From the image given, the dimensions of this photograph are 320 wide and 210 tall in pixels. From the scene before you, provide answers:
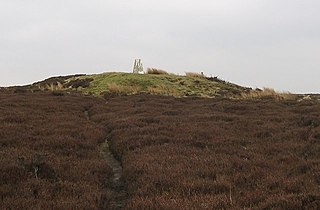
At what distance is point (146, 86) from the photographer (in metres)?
A: 34.2

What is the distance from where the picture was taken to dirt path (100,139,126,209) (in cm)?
811

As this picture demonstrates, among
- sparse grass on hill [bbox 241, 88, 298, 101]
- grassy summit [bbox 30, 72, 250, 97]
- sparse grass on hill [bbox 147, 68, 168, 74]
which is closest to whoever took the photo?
sparse grass on hill [bbox 241, 88, 298, 101]

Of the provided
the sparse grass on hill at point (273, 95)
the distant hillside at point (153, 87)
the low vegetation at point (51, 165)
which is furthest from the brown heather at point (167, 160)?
the distant hillside at point (153, 87)

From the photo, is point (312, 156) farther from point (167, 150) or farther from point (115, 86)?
point (115, 86)

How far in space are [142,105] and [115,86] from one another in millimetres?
9480

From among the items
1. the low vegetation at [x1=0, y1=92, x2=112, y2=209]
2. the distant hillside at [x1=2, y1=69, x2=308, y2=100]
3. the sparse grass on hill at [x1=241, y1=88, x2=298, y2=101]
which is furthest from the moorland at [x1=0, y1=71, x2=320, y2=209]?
the distant hillside at [x1=2, y1=69, x2=308, y2=100]

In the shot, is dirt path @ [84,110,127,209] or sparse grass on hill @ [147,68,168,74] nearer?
dirt path @ [84,110,127,209]

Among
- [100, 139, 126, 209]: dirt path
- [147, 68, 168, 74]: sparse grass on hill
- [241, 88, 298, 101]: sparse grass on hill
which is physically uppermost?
[147, 68, 168, 74]: sparse grass on hill

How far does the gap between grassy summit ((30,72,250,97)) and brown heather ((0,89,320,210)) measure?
12.5m

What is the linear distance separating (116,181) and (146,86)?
2477 centimetres

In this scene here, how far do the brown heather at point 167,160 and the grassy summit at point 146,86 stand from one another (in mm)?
12469

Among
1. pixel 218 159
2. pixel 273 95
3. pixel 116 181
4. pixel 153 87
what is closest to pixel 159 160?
pixel 116 181

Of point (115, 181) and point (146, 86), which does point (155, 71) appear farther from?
point (115, 181)

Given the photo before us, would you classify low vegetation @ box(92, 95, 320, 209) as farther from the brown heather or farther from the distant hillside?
the distant hillside
